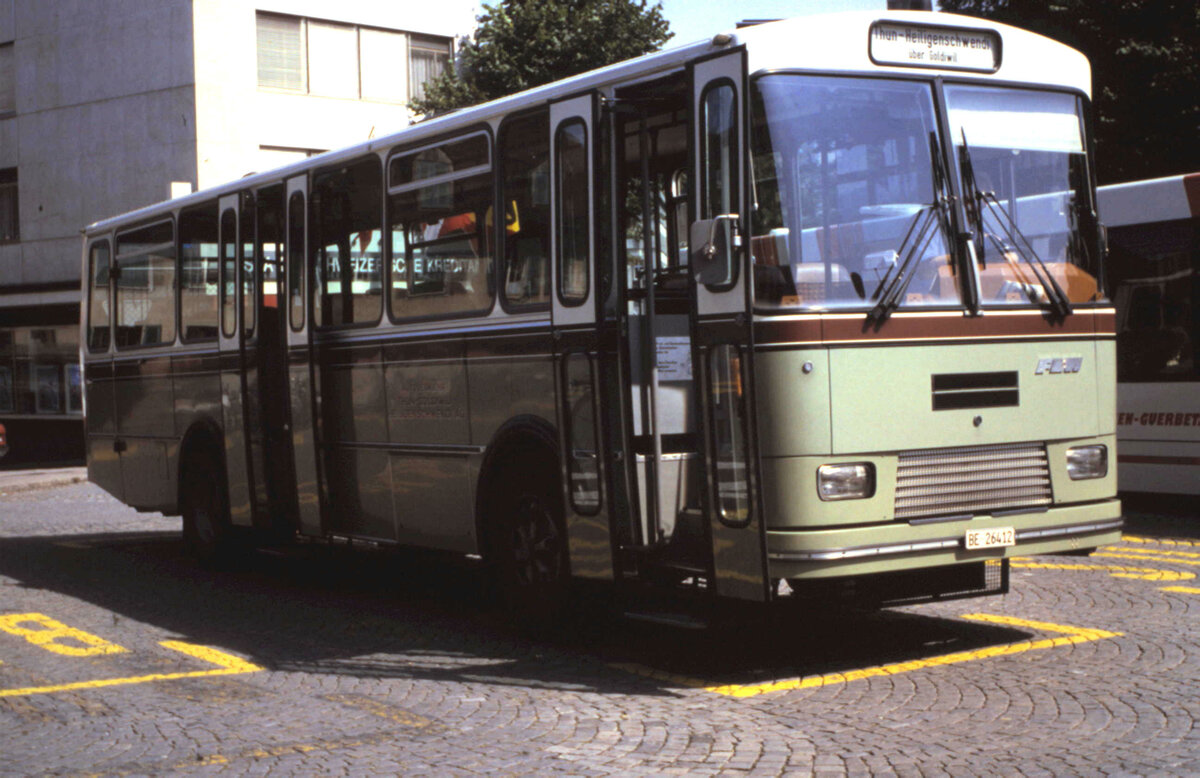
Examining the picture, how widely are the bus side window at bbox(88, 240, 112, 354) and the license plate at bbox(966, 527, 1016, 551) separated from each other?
390 inches

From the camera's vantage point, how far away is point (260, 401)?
12219mm

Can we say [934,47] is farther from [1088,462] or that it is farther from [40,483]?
[40,483]

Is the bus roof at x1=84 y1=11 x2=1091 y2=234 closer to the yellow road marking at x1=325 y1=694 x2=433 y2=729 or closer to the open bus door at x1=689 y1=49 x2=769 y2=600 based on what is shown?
the open bus door at x1=689 y1=49 x2=769 y2=600

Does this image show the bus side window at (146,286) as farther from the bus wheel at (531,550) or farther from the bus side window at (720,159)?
the bus side window at (720,159)

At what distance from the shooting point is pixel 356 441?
11.0 meters

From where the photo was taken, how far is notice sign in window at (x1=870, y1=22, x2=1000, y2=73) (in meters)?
7.88

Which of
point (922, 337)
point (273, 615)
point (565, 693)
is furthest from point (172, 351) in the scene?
point (922, 337)

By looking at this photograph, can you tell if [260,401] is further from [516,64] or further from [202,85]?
[202,85]

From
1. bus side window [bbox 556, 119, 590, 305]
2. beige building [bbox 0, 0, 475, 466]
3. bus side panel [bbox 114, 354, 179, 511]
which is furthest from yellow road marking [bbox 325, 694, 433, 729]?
beige building [bbox 0, 0, 475, 466]

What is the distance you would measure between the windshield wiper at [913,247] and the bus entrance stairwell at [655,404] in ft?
3.55

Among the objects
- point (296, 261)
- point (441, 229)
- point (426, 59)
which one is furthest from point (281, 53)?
point (441, 229)

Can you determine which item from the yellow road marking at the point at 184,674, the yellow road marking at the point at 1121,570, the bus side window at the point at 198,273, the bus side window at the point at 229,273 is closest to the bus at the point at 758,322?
the yellow road marking at the point at 184,674

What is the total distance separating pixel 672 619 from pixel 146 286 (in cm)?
814

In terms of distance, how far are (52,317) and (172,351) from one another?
21.8 metres
